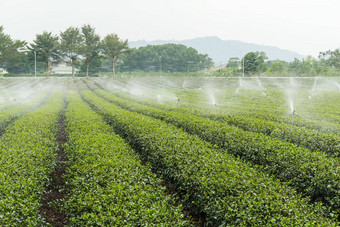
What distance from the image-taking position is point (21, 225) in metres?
4.80

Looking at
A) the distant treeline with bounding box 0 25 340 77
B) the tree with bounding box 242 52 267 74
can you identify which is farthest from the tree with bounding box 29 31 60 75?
the tree with bounding box 242 52 267 74

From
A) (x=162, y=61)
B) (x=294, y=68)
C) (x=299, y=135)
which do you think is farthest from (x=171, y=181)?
(x=162, y=61)

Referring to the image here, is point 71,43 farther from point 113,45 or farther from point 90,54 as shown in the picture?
point 113,45

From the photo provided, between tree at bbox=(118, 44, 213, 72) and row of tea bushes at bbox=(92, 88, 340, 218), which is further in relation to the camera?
tree at bbox=(118, 44, 213, 72)

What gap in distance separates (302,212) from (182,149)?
383 cm

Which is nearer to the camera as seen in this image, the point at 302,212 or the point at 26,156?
the point at 302,212

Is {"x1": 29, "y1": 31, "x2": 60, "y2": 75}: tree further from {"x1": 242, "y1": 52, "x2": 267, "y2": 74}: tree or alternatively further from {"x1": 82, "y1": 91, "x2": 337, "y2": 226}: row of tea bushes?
{"x1": 82, "y1": 91, "x2": 337, "y2": 226}: row of tea bushes

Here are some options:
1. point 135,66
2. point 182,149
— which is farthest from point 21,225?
point 135,66

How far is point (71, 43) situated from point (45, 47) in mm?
6944

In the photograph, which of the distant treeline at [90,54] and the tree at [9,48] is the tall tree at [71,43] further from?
the tree at [9,48]

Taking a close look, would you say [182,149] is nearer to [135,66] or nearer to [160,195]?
[160,195]

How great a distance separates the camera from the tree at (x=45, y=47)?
251 feet

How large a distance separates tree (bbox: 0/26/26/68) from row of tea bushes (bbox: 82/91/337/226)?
72.7 metres

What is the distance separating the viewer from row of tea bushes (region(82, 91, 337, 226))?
5.04 metres
